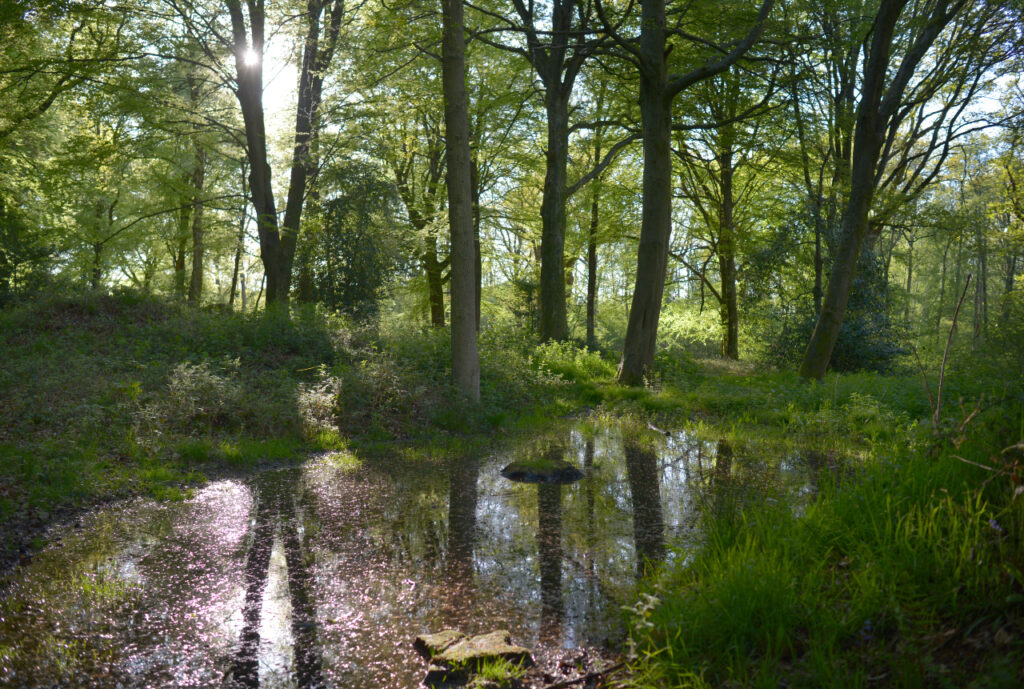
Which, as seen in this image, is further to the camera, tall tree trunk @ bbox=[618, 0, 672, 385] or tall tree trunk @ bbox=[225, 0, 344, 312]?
Result: tall tree trunk @ bbox=[225, 0, 344, 312]

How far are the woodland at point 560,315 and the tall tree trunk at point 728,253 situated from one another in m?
0.14

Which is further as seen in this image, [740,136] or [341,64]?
[740,136]

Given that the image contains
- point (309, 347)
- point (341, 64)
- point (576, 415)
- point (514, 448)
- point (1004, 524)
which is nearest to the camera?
point (1004, 524)

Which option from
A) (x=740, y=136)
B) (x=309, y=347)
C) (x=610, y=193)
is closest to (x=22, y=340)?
(x=309, y=347)

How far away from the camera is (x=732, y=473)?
21.8 feet

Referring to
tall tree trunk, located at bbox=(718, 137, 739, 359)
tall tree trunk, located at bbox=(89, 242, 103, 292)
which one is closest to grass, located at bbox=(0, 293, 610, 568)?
tall tree trunk, located at bbox=(718, 137, 739, 359)

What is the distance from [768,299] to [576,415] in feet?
41.6

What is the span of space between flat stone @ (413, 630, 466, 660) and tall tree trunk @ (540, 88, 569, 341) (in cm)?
1325

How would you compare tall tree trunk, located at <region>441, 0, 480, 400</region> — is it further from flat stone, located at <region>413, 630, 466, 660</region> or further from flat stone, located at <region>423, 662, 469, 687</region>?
flat stone, located at <region>423, 662, 469, 687</region>

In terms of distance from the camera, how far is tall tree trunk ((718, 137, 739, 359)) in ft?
69.7

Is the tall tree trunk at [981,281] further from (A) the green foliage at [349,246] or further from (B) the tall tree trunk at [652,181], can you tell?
(A) the green foliage at [349,246]

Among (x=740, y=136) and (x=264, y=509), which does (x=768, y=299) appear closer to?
(x=740, y=136)

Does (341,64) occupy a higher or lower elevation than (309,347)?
higher

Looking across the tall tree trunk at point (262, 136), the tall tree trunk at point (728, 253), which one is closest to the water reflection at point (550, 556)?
the tall tree trunk at point (262, 136)
